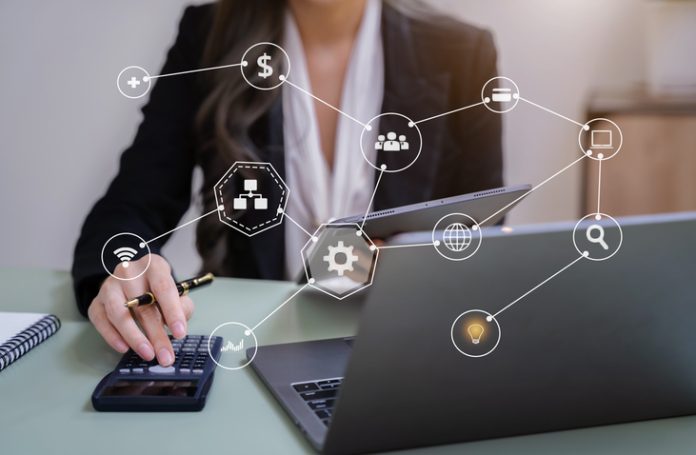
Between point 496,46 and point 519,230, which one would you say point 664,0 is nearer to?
point 496,46

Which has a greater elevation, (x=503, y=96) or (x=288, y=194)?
(x=503, y=96)

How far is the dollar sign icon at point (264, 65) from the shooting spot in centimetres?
94

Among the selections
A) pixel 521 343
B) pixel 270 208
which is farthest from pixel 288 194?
pixel 521 343

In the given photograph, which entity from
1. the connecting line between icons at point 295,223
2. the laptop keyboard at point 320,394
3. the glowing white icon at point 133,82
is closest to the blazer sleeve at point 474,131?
the connecting line between icons at point 295,223

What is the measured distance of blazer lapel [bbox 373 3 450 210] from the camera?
3.32 feet

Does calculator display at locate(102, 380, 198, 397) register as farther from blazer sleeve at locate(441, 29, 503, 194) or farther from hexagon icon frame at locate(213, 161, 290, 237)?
blazer sleeve at locate(441, 29, 503, 194)

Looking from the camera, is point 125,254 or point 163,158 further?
point 163,158

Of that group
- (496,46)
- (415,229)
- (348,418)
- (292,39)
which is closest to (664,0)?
(496,46)

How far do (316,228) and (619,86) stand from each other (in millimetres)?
533

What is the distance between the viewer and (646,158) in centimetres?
115

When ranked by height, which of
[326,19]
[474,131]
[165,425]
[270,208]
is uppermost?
[326,19]

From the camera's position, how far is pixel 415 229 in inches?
26.9

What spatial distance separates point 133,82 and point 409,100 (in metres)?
0.39

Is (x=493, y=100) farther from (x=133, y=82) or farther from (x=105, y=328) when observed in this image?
→ (x=105, y=328)
